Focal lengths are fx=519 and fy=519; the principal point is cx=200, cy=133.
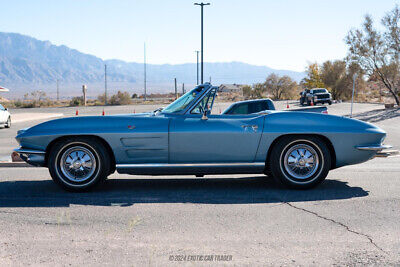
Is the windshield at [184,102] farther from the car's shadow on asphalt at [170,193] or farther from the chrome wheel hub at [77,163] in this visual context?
the chrome wheel hub at [77,163]

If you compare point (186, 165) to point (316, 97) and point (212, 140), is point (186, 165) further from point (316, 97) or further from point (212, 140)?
point (316, 97)

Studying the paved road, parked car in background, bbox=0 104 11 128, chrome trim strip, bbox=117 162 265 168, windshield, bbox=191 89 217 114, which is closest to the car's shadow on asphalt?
the paved road

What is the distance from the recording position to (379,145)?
725 cm

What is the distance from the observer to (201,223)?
17.6ft

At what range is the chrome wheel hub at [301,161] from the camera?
7000 millimetres

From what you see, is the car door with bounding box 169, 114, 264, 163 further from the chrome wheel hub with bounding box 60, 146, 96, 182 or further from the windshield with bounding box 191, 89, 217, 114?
the chrome wheel hub with bounding box 60, 146, 96, 182

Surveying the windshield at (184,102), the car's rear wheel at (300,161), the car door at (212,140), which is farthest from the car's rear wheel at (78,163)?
the car's rear wheel at (300,161)

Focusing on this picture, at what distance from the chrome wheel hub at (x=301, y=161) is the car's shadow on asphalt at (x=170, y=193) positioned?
0.25 m

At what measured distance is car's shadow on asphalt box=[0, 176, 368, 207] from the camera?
253 inches

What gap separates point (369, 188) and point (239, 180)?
1.91m

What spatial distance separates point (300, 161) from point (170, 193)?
1.81 meters

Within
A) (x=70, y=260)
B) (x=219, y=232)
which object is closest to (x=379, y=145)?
(x=219, y=232)

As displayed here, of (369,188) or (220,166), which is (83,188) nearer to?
(220,166)

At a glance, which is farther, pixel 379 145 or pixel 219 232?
pixel 379 145
